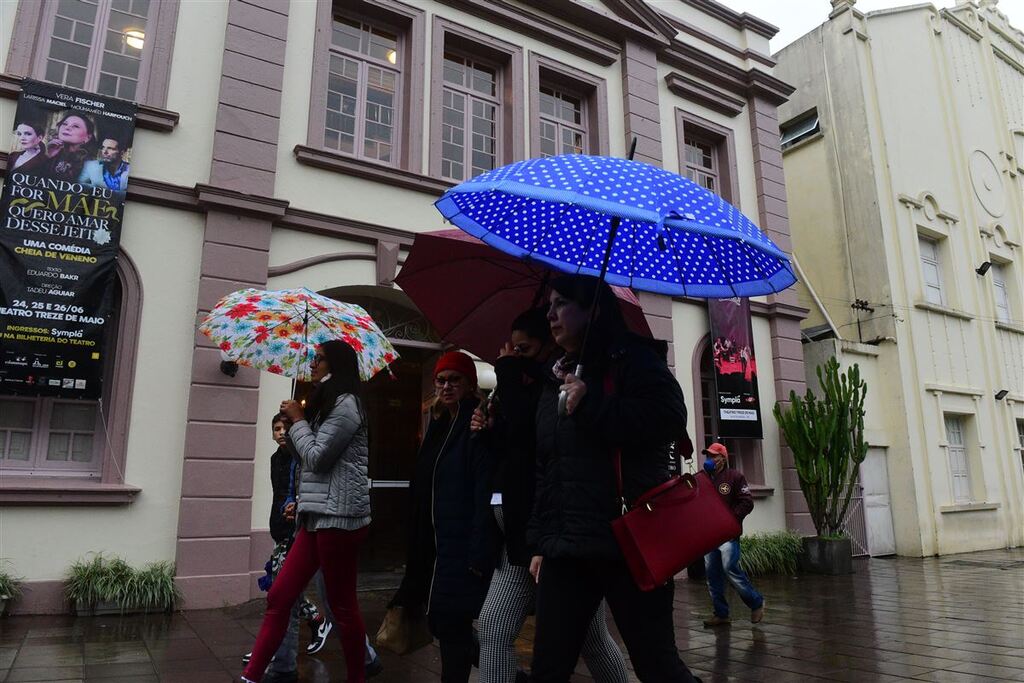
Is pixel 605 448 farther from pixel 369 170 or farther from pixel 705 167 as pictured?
pixel 705 167

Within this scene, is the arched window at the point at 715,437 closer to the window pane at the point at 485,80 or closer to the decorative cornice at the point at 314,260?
the window pane at the point at 485,80

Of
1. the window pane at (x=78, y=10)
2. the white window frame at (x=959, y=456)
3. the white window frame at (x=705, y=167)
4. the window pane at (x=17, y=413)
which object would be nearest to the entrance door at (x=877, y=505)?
the white window frame at (x=959, y=456)

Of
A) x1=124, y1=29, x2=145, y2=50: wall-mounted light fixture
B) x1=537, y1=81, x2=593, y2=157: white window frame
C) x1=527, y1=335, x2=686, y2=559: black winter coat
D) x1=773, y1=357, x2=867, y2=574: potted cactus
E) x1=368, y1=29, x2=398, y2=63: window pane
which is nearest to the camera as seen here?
x1=527, y1=335, x2=686, y2=559: black winter coat

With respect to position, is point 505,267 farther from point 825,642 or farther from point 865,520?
point 865,520

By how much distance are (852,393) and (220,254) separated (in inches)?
394

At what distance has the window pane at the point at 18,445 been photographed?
6.98m

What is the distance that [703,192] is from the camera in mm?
2938

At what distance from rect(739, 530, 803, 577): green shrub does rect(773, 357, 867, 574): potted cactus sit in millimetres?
208

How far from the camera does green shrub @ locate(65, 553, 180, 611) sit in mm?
6629

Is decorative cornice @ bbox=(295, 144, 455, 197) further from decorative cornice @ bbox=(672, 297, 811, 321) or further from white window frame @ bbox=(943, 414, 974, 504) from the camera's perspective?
white window frame @ bbox=(943, 414, 974, 504)

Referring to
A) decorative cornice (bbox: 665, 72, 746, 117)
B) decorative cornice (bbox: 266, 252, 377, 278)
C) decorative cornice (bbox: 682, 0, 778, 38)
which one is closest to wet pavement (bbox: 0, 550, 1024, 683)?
decorative cornice (bbox: 266, 252, 377, 278)

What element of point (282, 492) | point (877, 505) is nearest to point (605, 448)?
point (282, 492)

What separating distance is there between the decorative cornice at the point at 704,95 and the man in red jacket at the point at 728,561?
25.8ft

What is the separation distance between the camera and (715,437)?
11.9 meters
